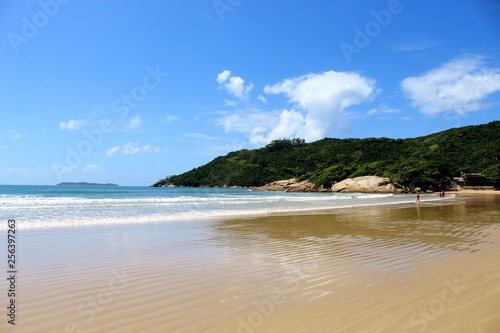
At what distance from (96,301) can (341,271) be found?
448 centimetres

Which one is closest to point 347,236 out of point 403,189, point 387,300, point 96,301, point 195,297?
point 387,300

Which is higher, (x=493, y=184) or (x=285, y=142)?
(x=285, y=142)

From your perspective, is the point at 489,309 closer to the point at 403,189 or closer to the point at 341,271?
the point at 341,271

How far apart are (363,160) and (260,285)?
100367 millimetres

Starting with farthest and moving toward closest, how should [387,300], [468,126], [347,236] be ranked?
[468,126]
[347,236]
[387,300]

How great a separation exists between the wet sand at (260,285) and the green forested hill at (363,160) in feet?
209

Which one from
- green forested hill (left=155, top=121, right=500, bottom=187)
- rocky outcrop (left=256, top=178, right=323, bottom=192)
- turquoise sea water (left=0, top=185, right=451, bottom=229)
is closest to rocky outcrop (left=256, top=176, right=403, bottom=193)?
rocky outcrop (left=256, top=178, right=323, bottom=192)

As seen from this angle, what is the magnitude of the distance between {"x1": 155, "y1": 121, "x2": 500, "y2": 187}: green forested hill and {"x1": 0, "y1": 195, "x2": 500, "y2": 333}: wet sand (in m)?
63.7

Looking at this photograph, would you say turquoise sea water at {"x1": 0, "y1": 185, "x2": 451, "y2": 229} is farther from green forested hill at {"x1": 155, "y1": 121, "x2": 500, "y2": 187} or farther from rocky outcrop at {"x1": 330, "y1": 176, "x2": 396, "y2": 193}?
green forested hill at {"x1": 155, "y1": 121, "x2": 500, "y2": 187}

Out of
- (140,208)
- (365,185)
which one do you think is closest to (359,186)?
(365,185)

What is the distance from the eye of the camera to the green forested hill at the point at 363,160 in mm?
70250

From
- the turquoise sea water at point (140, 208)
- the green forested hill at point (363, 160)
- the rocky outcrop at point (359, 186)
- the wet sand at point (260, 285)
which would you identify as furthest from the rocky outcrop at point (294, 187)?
the wet sand at point (260, 285)

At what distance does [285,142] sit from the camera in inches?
5630

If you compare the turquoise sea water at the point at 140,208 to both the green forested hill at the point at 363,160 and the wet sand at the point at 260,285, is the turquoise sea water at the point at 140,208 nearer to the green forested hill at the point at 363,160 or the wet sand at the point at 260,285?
the wet sand at the point at 260,285
